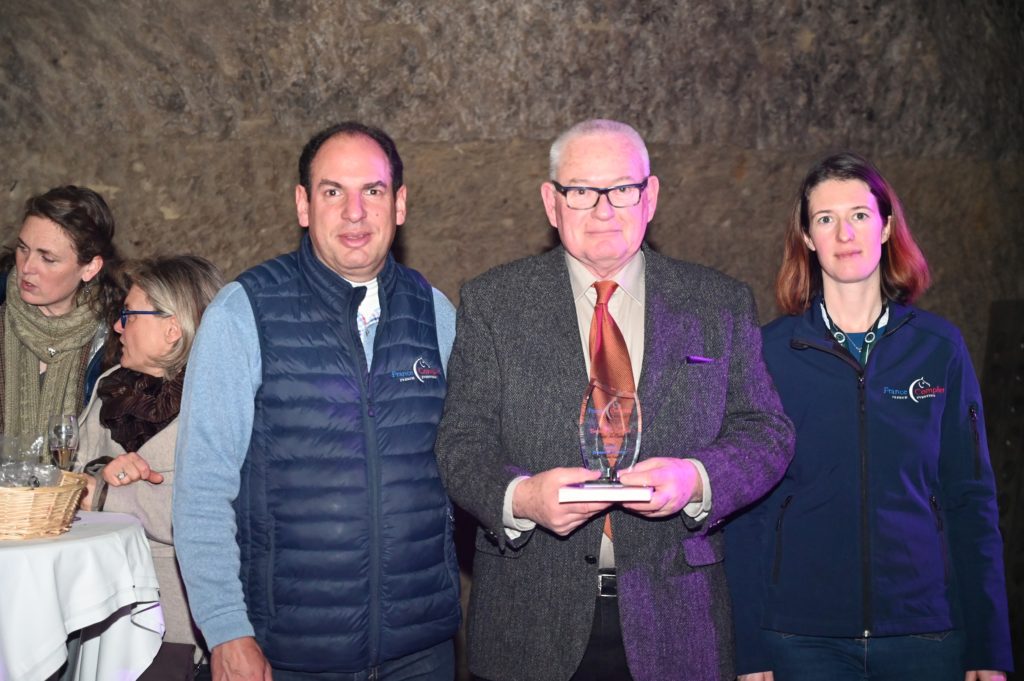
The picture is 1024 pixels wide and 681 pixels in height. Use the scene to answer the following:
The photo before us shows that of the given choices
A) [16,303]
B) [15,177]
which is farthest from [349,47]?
[16,303]

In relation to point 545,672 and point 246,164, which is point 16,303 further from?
point 545,672

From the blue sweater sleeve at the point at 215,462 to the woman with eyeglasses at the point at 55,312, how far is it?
1436mm

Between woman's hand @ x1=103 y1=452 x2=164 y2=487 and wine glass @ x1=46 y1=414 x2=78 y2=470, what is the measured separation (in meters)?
0.13

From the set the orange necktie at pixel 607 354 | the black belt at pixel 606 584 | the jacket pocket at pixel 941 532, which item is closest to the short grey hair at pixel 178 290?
the orange necktie at pixel 607 354

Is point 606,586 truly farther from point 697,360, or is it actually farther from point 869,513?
point 869,513

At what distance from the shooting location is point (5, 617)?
2812mm

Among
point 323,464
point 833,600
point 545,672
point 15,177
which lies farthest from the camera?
point 15,177

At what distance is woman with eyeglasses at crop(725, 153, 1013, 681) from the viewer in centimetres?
266

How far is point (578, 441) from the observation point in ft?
7.89

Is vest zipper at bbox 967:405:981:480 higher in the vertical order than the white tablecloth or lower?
higher

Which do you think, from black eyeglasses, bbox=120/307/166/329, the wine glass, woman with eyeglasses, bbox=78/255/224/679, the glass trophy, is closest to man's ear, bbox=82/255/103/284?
woman with eyeglasses, bbox=78/255/224/679

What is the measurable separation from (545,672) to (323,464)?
2.22 ft

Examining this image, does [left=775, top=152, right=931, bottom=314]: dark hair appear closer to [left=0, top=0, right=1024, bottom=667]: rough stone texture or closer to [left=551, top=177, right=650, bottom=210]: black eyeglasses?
[left=551, top=177, right=650, bottom=210]: black eyeglasses

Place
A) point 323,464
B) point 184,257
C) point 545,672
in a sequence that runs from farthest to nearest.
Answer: point 184,257 < point 323,464 < point 545,672
